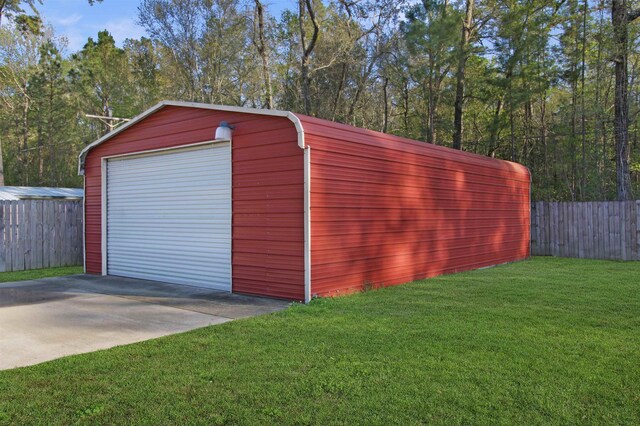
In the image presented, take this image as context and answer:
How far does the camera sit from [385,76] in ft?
70.0

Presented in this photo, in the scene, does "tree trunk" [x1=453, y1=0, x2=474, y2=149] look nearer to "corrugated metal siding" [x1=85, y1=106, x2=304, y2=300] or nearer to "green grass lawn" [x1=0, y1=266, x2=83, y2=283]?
"corrugated metal siding" [x1=85, y1=106, x2=304, y2=300]

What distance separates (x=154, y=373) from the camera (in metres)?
3.54

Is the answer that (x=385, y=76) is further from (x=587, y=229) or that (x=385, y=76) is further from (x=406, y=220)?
(x=406, y=220)

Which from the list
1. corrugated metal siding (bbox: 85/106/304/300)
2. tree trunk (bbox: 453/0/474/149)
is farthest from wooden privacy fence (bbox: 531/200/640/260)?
corrugated metal siding (bbox: 85/106/304/300)

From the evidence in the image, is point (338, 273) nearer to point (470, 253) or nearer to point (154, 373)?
point (154, 373)

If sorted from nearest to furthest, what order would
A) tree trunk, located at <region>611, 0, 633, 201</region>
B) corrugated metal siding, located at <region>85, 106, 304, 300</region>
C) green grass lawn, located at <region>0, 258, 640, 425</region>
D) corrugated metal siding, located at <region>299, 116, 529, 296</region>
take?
green grass lawn, located at <region>0, 258, 640, 425</region> < corrugated metal siding, located at <region>85, 106, 304, 300</region> < corrugated metal siding, located at <region>299, 116, 529, 296</region> < tree trunk, located at <region>611, 0, 633, 201</region>

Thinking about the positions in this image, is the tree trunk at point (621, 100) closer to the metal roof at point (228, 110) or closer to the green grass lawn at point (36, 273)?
the metal roof at point (228, 110)

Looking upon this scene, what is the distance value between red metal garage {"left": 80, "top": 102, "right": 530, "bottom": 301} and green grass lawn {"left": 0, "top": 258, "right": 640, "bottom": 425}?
1474 mm

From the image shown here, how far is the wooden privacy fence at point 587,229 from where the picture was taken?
12.1 meters

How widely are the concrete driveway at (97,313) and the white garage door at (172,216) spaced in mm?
432

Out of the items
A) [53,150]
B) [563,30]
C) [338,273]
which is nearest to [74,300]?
[338,273]

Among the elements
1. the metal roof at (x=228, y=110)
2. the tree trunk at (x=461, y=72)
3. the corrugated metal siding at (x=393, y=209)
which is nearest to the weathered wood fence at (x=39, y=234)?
the metal roof at (x=228, y=110)

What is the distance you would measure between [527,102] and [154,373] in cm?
1759

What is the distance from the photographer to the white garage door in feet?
25.5
